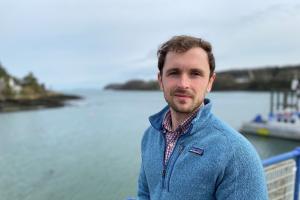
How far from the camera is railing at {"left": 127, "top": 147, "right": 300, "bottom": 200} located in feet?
12.4

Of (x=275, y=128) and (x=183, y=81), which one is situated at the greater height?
(x=183, y=81)

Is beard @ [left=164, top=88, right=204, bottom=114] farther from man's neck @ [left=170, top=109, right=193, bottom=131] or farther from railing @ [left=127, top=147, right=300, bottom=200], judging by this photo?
railing @ [left=127, top=147, right=300, bottom=200]

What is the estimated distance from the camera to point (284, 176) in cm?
402

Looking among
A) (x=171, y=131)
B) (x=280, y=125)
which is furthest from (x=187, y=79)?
(x=280, y=125)

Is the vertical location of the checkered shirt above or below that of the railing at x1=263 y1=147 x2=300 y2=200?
above

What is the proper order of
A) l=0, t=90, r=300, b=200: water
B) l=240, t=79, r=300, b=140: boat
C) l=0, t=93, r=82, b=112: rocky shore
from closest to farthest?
l=0, t=90, r=300, b=200: water → l=240, t=79, r=300, b=140: boat → l=0, t=93, r=82, b=112: rocky shore

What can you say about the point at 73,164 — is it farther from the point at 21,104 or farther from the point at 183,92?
the point at 21,104

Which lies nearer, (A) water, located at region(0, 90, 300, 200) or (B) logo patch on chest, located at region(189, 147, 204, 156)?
(B) logo patch on chest, located at region(189, 147, 204, 156)

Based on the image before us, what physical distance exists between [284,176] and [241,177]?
2.53 m

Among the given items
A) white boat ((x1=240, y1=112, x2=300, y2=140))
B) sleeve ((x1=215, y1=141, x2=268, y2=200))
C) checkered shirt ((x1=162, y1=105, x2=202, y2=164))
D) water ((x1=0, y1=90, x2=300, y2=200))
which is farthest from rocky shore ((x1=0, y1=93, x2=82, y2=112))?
sleeve ((x1=215, y1=141, x2=268, y2=200))

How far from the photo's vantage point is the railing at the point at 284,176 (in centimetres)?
379

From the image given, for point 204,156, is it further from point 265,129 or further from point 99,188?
point 265,129

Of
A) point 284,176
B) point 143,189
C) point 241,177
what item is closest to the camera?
point 241,177

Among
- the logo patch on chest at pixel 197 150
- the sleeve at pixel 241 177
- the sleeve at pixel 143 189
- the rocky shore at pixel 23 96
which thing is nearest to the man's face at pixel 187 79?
the logo patch on chest at pixel 197 150
